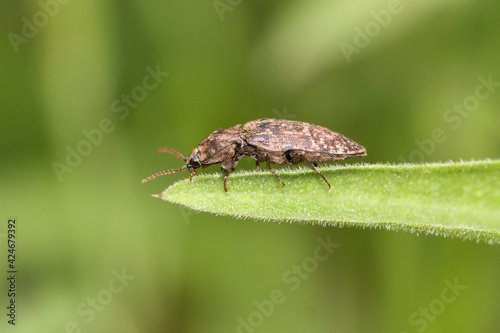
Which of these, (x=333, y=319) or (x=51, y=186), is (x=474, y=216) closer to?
(x=333, y=319)

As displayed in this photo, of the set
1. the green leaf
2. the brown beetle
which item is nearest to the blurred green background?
the brown beetle

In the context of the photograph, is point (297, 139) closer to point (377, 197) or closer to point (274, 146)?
point (274, 146)

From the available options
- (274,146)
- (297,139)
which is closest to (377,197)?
(297,139)

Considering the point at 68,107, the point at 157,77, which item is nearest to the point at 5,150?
the point at 68,107

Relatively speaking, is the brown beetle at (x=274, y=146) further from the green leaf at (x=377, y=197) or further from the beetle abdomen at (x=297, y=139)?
the green leaf at (x=377, y=197)

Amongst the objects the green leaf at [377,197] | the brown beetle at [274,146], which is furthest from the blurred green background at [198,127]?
the green leaf at [377,197]
